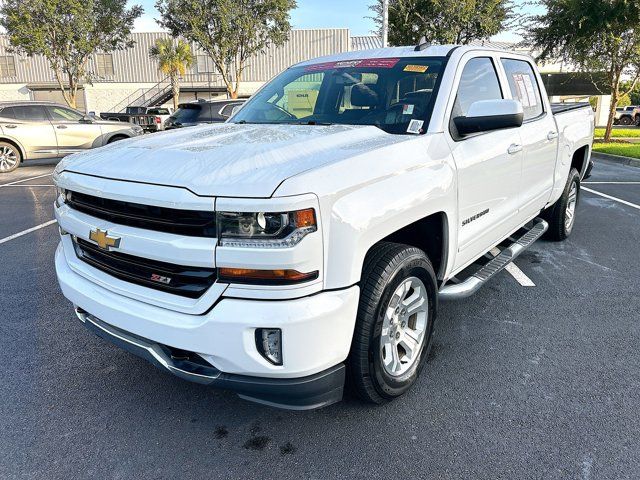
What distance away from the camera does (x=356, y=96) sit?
3441mm

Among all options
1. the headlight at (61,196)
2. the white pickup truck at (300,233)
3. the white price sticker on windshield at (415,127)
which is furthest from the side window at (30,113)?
the white price sticker on windshield at (415,127)

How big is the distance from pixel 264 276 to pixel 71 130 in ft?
42.4

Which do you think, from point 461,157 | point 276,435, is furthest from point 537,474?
point 461,157

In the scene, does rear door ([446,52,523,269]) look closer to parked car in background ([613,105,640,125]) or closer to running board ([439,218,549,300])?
running board ([439,218,549,300])

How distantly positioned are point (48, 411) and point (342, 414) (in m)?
1.61

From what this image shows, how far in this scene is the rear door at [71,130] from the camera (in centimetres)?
1273

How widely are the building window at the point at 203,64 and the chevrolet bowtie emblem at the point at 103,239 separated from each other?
38.0 m

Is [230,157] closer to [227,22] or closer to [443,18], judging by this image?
[443,18]

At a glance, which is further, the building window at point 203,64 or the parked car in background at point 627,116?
the building window at point 203,64

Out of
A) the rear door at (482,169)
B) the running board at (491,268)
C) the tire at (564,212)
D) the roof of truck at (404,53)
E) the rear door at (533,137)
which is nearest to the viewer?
the rear door at (482,169)

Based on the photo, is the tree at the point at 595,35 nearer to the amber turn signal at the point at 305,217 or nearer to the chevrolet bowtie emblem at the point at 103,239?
the amber turn signal at the point at 305,217

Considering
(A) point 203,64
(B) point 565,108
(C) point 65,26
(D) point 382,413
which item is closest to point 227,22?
(C) point 65,26

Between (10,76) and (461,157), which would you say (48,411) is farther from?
(10,76)

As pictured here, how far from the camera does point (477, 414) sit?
261 centimetres
